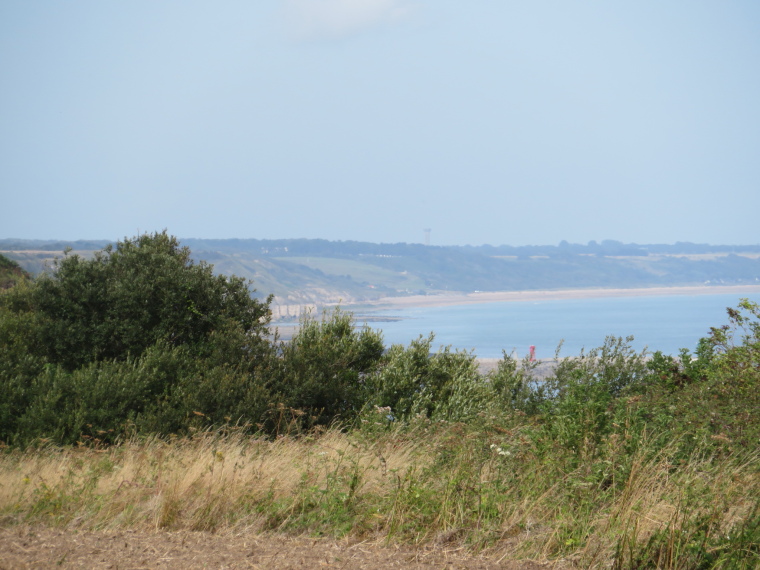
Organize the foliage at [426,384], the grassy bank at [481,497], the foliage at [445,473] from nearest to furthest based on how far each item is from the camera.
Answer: the grassy bank at [481,497], the foliage at [445,473], the foliage at [426,384]

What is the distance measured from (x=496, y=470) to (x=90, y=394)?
6704 millimetres

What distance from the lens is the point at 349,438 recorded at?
6875 millimetres

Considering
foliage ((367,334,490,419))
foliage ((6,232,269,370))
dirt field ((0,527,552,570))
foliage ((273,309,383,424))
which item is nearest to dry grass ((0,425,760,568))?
dirt field ((0,527,552,570))

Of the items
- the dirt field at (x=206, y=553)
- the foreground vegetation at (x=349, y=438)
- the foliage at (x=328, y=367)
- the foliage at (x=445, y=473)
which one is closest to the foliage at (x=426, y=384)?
the foreground vegetation at (x=349, y=438)

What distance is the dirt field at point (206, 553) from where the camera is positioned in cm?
402

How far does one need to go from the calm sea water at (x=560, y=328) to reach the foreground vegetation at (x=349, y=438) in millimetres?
46948

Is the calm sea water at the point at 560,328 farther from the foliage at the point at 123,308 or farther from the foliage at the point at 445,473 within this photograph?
the foliage at the point at 445,473

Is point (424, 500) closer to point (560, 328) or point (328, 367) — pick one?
point (328, 367)

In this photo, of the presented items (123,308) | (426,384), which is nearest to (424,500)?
(426,384)

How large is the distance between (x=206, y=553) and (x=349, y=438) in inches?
109

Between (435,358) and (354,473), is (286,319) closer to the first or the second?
(435,358)

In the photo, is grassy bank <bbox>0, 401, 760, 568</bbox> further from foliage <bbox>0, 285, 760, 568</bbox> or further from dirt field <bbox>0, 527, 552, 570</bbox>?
dirt field <bbox>0, 527, 552, 570</bbox>

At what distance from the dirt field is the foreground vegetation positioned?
0.20 m

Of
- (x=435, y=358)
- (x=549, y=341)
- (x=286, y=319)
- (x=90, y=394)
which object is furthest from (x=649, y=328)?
(x=90, y=394)
